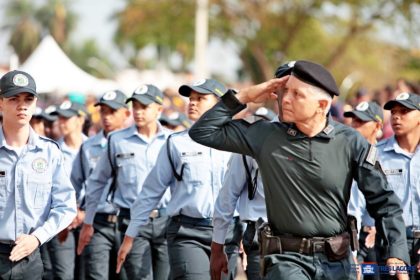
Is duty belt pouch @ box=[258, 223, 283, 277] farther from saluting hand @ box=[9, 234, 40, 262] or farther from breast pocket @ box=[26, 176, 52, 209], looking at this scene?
breast pocket @ box=[26, 176, 52, 209]

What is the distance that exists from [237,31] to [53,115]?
2743 centimetres

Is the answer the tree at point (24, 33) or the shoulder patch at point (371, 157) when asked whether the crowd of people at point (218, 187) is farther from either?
the tree at point (24, 33)

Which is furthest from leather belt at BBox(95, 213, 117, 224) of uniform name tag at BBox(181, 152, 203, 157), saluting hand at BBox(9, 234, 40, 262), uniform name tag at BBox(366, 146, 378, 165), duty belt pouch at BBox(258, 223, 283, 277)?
uniform name tag at BBox(366, 146, 378, 165)

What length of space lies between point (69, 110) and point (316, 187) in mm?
6915

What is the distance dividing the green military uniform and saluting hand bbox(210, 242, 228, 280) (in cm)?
149

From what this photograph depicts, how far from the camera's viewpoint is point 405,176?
9586mm

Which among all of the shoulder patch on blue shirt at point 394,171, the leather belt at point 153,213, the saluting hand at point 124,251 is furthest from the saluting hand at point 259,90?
the leather belt at point 153,213

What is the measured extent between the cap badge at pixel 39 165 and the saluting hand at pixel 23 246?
22.0 inches

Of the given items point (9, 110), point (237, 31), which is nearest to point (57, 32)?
point (237, 31)

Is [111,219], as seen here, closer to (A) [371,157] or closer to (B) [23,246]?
(B) [23,246]

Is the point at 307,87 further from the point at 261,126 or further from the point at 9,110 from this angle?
the point at 9,110

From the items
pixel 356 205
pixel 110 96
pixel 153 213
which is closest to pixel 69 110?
pixel 110 96

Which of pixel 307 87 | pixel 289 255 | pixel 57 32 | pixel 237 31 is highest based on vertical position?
pixel 57 32

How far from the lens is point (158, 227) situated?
34.4ft
